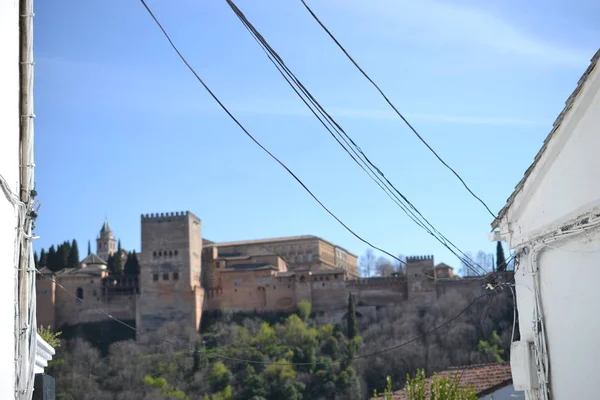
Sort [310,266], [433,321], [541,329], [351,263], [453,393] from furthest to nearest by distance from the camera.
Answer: [351,263], [310,266], [433,321], [453,393], [541,329]

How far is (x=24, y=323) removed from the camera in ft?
17.3

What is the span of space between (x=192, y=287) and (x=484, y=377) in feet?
153

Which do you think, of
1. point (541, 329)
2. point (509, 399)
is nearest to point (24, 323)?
point (541, 329)

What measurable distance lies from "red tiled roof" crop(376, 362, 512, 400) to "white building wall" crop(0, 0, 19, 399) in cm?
854

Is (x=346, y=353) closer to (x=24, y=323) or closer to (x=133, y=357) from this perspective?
(x=133, y=357)

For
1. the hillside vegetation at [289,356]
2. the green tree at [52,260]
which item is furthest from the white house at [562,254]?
the green tree at [52,260]

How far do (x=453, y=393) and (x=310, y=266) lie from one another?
61656 millimetres

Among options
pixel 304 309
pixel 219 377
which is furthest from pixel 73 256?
pixel 219 377

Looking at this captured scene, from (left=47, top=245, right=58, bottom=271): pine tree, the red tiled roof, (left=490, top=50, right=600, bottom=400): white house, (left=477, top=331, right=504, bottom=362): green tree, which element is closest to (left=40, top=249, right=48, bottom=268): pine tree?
(left=47, top=245, right=58, bottom=271): pine tree

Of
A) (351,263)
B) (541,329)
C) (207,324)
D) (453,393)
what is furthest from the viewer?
(351,263)

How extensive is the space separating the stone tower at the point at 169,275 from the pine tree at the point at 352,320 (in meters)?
10.1

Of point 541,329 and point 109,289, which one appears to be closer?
point 541,329

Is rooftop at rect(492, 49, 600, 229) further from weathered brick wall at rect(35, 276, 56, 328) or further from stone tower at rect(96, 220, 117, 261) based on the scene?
stone tower at rect(96, 220, 117, 261)

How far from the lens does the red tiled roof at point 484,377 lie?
42.3 feet
